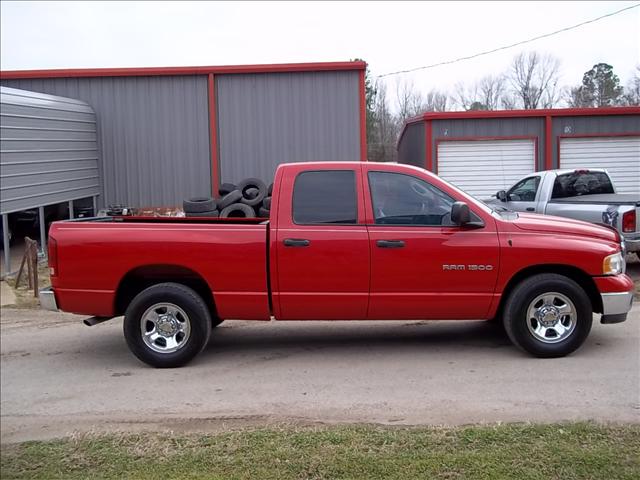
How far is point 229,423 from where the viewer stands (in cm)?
489

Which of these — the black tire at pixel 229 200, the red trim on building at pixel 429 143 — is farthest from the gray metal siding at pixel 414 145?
the black tire at pixel 229 200

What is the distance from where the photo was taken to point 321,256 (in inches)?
248

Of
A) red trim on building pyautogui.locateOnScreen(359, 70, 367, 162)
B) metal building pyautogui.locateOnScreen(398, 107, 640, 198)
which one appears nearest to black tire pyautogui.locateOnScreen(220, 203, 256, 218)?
red trim on building pyautogui.locateOnScreen(359, 70, 367, 162)

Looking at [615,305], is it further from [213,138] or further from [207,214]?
[213,138]

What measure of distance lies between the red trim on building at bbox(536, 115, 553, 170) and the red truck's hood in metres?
12.7

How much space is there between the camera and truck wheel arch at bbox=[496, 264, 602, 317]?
6430 mm

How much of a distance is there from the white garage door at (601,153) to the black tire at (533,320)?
44.2ft

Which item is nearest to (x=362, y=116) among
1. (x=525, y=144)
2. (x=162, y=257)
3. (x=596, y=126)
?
(x=525, y=144)

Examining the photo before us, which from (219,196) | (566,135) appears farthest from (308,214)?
(566,135)

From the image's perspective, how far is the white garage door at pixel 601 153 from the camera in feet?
61.9

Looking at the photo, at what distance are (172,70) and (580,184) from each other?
959cm

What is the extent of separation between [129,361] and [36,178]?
7.82 meters

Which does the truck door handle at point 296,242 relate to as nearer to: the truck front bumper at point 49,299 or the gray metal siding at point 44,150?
the truck front bumper at point 49,299

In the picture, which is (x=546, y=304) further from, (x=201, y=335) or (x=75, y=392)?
(x=75, y=392)
